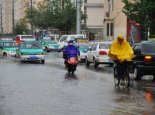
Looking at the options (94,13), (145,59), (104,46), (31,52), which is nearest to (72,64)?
(145,59)

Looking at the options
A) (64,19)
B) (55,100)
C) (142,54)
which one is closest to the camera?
(55,100)

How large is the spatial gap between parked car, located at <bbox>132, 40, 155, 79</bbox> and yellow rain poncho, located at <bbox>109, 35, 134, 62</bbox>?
2.22m

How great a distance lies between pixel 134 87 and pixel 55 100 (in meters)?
4.92

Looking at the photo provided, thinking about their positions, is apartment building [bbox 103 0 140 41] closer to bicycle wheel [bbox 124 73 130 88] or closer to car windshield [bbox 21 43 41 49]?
car windshield [bbox 21 43 41 49]

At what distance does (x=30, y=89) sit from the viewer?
17031 mm

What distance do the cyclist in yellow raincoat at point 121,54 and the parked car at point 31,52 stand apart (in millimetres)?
17745

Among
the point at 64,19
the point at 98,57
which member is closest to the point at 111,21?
the point at 64,19

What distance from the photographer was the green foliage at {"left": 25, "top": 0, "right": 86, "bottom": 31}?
75875 mm

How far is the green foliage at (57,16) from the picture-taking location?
7588 centimetres

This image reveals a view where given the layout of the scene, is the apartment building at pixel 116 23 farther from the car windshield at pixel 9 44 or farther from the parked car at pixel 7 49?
the parked car at pixel 7 49

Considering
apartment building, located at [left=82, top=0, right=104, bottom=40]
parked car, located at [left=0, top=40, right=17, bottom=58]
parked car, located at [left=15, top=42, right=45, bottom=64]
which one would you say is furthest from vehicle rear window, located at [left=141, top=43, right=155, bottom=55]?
apartment building, located at [left=82, top=0, right=104, bottom=40]

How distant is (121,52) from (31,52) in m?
18.5

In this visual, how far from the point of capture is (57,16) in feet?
253

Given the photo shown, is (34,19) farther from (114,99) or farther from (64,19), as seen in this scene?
(114,99)
